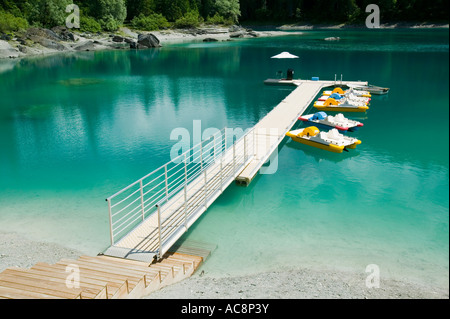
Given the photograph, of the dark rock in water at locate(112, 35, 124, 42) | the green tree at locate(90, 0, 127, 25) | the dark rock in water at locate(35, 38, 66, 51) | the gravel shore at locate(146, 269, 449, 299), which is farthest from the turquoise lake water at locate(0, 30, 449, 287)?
the green tree at locate(90, 0, 127, 25)

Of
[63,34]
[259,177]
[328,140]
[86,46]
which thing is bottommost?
[259,177]

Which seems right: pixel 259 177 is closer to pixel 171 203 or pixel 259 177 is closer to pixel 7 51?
pixel 171 203

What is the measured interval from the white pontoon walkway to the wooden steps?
660 mm

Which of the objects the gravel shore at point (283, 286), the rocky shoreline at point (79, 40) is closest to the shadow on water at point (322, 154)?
the gravel shore at point (283, 286)

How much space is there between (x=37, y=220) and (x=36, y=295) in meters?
6.16

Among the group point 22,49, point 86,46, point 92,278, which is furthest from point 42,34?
point 92,278

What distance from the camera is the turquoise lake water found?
8742 mm

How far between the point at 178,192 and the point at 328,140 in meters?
7.42

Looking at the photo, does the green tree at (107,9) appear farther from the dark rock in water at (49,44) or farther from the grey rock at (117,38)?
the dark rock in water at (49,44)

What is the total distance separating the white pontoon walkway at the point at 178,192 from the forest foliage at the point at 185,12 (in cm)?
4719

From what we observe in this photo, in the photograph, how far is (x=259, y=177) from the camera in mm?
13648

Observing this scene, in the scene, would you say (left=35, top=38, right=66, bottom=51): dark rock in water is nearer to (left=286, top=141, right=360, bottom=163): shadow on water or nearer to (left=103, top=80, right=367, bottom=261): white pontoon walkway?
(left=103, top=80, right=367, bottom=261): white pontoon walkway
